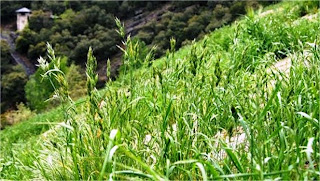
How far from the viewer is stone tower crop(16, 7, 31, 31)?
1935 inches

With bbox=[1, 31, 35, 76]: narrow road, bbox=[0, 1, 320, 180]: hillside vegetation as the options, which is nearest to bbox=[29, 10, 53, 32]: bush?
bbox=[1, 31, 35, 76]: narrow road

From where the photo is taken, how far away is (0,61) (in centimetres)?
3950

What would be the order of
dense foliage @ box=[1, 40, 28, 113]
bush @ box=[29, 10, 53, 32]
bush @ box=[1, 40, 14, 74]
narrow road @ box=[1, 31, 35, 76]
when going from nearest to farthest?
dense foliage @ box=[1, 40, 28, 113] → bush @ box=[1, 40, 14, 74] → narrow road @ box=[1, 31, 35, 76] → bush @ box=[29, 10, 53, 32]

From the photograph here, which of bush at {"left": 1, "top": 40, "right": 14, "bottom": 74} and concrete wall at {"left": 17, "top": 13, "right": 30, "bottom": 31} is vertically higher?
concrete wall at {"left": 17, "top": 13, "right": 30, "bottom": 31}

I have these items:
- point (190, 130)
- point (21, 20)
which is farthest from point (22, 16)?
point (190, 130)

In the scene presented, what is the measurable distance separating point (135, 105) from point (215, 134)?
0.54m

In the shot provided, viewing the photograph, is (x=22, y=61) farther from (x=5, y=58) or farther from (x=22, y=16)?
(x=22, y=16)

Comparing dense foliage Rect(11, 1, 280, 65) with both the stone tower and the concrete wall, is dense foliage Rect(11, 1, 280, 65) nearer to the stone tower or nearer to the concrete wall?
the stone tower

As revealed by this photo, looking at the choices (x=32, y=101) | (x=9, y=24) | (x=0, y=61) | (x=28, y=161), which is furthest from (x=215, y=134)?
(x=9, y=24)

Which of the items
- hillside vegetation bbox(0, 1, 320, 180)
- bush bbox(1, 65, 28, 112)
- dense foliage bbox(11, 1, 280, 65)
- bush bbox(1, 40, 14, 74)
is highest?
hillside vegetation bbox(0, 1, 320, 180)

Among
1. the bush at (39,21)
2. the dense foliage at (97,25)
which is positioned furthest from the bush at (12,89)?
the bush at (39,21)

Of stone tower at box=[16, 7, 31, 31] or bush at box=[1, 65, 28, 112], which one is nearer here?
bush at box=[1, 65, 28, 112]

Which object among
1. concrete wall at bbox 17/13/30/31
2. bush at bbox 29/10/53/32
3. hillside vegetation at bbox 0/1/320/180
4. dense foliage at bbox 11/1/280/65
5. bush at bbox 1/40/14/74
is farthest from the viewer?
concrete wall at bbox 17/13/30/31

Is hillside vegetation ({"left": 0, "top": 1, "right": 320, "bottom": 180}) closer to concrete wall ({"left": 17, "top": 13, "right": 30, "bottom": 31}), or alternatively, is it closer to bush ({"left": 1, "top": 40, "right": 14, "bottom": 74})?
bush ({"left": 1, "top": 40, "right": 14, "bottom": 74})
